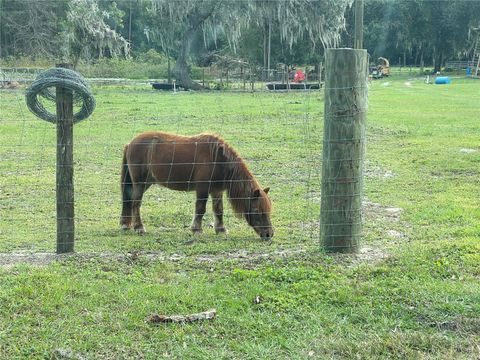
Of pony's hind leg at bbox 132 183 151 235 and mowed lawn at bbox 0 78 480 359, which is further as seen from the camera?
pony's hind leg at bbox 132 183 151 235

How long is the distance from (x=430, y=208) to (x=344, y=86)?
3.01 meters

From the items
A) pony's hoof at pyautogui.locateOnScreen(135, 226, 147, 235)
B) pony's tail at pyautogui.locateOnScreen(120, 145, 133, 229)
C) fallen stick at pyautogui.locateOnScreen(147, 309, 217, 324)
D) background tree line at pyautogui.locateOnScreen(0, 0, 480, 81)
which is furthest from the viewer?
background tree line at pyautogui.locateOnScreen(0, 0, 480, 81)

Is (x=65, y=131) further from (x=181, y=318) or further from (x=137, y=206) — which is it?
(x=181, y=318)

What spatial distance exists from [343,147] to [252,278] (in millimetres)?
1559

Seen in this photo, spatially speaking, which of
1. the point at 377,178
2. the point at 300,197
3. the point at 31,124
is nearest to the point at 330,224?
the point at 300,197

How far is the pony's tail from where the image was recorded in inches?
281

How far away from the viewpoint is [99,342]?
3658 millimetres

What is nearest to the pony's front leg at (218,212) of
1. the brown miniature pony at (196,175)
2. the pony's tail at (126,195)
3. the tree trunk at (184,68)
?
the brown miniature pony at (196,175)

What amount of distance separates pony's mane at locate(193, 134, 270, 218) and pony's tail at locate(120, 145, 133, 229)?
1189 mm

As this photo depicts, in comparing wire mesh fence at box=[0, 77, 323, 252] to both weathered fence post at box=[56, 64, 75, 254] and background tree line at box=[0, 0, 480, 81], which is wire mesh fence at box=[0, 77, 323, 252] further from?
background tree line at box=[0, 0, 480, 81]

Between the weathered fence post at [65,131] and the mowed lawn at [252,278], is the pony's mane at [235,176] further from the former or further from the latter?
the weathered fence post at [65,131]

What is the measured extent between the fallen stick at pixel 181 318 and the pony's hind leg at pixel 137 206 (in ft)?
9.94

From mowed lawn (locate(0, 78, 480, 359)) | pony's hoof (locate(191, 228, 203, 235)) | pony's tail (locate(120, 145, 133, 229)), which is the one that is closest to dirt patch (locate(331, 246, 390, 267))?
mowed lawn (locate(0, 78, 480, 359))

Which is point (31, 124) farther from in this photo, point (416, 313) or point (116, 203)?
point (416, 313)
